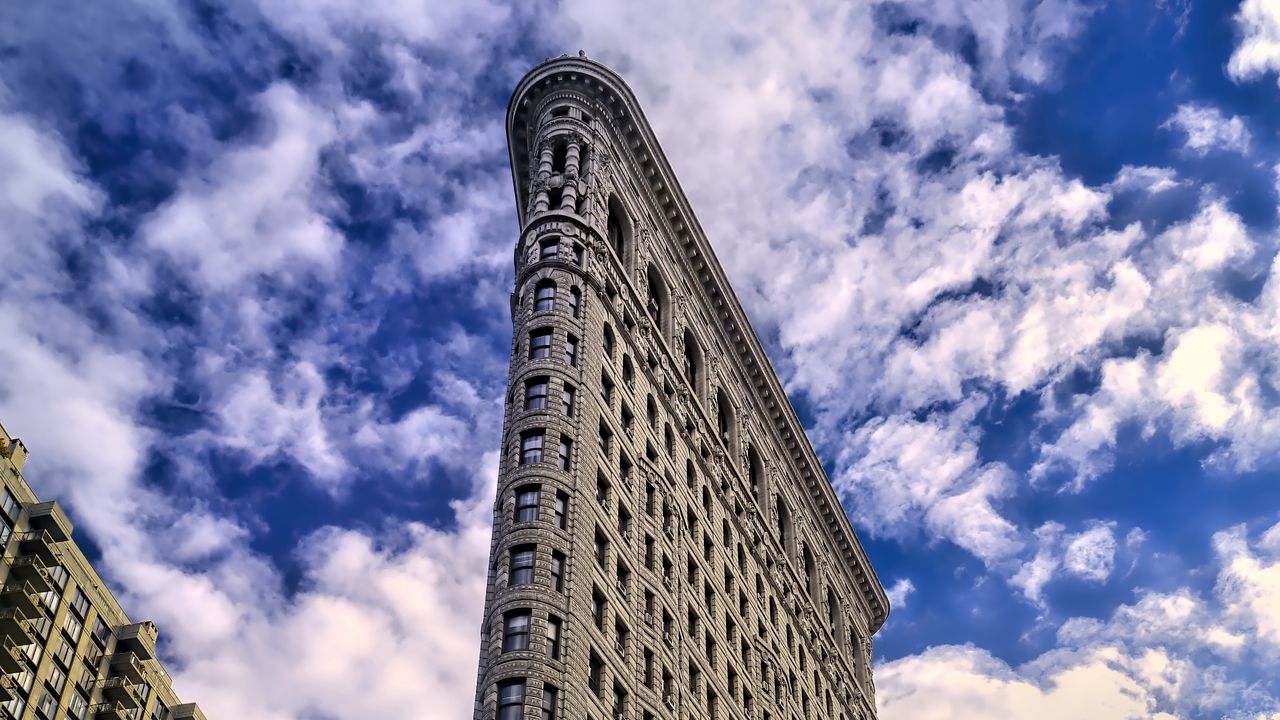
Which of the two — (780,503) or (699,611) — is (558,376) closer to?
Result: (699,611)

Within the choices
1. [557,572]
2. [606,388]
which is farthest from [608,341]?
[557,572]

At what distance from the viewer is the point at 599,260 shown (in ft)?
276

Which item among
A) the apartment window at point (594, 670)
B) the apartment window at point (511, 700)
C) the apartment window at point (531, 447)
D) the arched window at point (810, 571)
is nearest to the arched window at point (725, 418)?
the arched window at point (810, 571)

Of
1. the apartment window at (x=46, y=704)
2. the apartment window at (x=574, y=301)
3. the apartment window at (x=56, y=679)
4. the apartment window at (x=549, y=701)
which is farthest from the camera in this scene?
the apartment window at (x=56, y=679)

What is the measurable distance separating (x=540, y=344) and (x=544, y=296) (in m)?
4.37

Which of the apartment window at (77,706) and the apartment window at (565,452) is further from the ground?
the apartment window at (77,706)

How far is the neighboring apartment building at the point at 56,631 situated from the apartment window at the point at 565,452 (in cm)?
3872

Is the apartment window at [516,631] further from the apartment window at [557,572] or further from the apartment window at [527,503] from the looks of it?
the apartment window at [527,503]

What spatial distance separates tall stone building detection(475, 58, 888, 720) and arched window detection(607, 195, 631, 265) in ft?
0.66

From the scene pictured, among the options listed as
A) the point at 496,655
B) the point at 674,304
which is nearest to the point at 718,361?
the point at 674,304

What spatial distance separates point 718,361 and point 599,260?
22.9 metres

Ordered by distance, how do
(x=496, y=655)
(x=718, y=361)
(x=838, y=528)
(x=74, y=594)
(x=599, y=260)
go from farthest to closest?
(x=838, y=528), (x=718, y=361), (x=74, y=594), (x=599, y=260), (x=496, y=655)

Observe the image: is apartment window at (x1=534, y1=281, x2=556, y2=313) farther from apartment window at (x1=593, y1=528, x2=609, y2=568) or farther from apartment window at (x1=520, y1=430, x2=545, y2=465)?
apartment window at (x1=593, y1=528, x2=609, y2=568)

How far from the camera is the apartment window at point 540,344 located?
74062 mm
